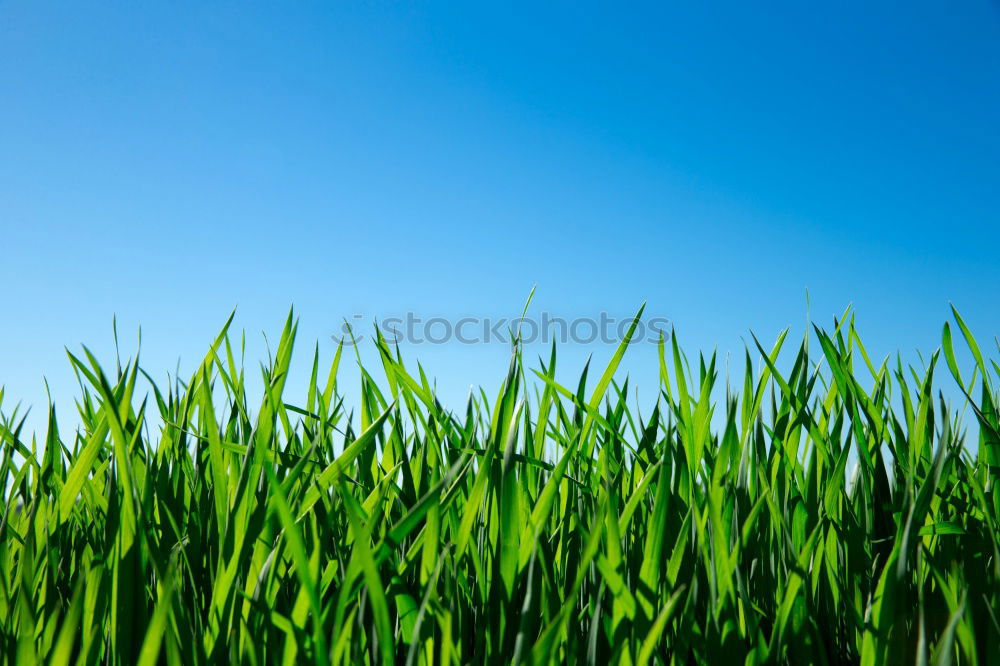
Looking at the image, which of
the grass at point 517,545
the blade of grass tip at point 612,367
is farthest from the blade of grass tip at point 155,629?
the blade of grass tip at point 612,367

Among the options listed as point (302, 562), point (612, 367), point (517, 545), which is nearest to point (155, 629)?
point (302, 562)

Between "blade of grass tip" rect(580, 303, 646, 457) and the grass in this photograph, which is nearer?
the grass

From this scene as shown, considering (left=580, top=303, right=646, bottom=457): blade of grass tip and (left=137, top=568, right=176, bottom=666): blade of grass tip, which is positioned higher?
(left=580, top=303, right=646, bottom=457): blade of grass tip

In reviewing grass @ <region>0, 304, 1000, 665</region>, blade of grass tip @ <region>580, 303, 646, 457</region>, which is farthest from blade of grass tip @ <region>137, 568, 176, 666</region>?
blade of grass tip @ <region>580, 303, 646, 457</region>

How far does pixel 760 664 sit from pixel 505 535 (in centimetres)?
23

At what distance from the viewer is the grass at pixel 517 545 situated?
1.84 ft

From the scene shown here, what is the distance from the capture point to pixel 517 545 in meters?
0.63

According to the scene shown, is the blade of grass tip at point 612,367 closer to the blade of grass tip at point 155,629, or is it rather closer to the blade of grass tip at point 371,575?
the blade of grass tip at point 371,575

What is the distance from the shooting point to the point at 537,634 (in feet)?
2.18

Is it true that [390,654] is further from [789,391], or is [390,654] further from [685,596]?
[789,391]

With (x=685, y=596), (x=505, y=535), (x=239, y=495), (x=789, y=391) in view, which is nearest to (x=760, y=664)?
(x=685, y=596)

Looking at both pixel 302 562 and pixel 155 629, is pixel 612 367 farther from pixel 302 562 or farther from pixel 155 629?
pixel 155 629

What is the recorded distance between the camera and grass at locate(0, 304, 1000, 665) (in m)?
0.56

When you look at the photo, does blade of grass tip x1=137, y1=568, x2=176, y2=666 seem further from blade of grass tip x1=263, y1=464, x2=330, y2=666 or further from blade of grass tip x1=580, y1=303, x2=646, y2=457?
blade of grass tip x1=580, y1=303, x2=646, y2=457
